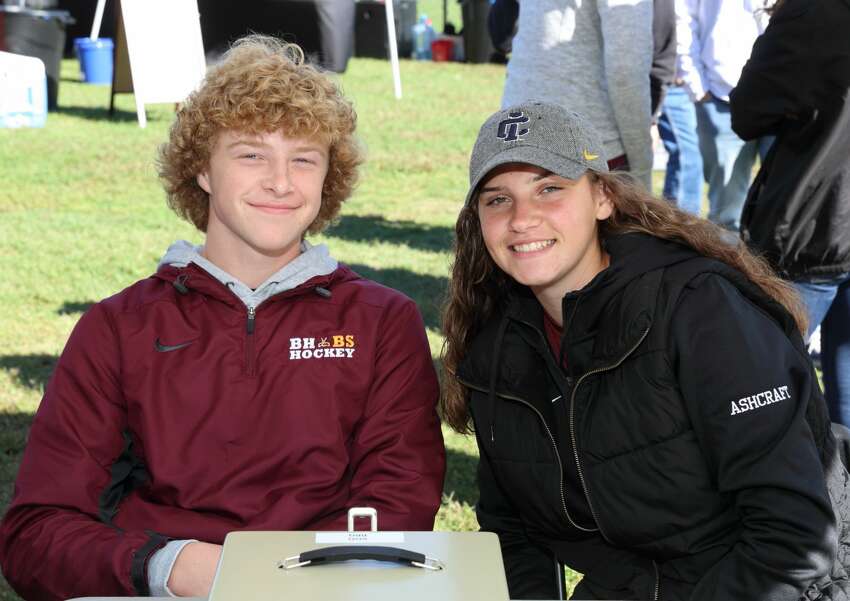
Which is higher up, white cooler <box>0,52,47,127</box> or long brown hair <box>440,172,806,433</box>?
white cooler <box>0,52,47,127</box>

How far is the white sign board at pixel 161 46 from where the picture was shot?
585 centimetres

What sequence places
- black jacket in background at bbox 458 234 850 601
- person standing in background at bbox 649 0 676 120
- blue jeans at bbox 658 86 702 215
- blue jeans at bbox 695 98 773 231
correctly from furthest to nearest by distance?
blue jeans at bbox 658 86 702 215 → blue jeans at bbox 695 98 773 231 → person standing in background at bbox 649 0 676 120 → black jacket in background at bbox 458 234 850 601

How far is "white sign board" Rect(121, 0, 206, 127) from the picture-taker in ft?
19.2

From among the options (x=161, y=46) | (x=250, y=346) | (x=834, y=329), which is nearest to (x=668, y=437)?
(x=250, y=346)

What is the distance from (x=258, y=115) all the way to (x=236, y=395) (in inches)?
22.0

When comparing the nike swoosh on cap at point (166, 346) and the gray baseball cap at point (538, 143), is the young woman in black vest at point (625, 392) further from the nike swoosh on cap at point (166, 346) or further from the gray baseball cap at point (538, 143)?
the nike swoosh on cap at point (166, 346)

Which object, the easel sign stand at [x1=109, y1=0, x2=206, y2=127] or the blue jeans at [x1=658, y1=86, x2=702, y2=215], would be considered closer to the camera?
the easel sign stand at [x1=109, y1=0, x2=206, y2=127]

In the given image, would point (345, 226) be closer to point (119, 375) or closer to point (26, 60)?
point (26, 60)

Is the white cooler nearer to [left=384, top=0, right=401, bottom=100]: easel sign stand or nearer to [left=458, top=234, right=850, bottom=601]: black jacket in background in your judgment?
[left=458, top=234, right=850, bottom=601]: black jacket in background

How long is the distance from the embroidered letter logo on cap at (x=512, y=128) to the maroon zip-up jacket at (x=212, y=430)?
45 centimetres

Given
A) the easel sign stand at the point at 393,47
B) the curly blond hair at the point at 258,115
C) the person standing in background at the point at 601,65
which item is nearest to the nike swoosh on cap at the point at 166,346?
the curly blond hair at the point at 258,115

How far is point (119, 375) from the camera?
2229 millimetres

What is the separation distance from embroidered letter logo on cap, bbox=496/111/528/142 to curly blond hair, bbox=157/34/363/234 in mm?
372

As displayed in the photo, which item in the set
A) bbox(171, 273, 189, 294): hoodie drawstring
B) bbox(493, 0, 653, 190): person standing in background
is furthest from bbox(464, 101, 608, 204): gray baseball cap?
bbox(493, 0, 653, 190): person standing in background
